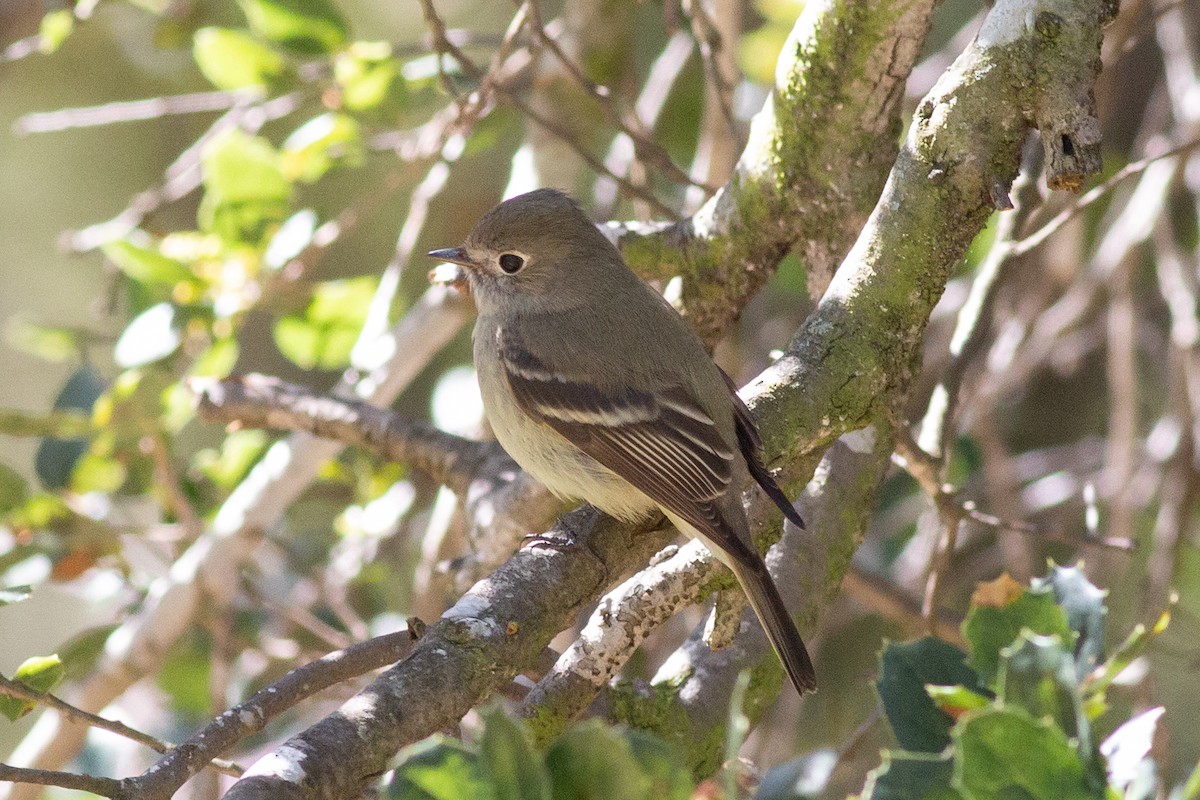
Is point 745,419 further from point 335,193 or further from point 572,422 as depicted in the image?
point 335,193

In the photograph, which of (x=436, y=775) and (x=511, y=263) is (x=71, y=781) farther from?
(x=511, y=263)

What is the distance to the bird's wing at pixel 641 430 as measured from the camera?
261 cm

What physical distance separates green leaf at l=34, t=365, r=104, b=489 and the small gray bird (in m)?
1.22

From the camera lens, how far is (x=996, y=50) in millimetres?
2277

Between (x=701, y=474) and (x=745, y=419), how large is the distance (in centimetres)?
24

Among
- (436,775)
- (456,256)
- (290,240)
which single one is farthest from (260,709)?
(290,240)

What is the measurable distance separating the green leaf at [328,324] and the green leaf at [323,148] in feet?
1.28

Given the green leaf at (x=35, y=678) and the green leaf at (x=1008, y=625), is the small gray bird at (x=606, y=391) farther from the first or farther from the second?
the green leaf at (x=35, y=678)

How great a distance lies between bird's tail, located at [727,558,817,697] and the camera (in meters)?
2.33

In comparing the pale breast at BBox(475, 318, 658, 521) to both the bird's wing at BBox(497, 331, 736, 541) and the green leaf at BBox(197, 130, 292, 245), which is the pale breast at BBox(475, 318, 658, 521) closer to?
the bird's wing at BBox(497, 331, 736, 541)

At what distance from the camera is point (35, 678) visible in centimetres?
203

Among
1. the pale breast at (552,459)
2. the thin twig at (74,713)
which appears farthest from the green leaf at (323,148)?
the thin twig at (74,713)

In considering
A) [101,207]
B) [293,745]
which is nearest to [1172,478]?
[293,745]

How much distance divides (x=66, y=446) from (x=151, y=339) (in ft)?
1.53
